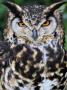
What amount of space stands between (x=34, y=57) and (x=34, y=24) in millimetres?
388

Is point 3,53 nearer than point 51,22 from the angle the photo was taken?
No

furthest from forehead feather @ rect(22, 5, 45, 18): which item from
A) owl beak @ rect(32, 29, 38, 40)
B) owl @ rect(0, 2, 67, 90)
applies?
owl beak @ rect(32, 29, 38, 40)

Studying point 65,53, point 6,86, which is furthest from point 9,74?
point 65,53

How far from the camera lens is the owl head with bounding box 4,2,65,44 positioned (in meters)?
5.23

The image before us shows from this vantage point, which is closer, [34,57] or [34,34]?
[34,34]

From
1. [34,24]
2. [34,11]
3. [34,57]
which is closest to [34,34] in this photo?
[34,24]

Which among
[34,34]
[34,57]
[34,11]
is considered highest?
[34,11]

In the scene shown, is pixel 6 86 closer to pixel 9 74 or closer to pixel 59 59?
pixel 9 74

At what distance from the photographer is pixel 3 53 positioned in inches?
228

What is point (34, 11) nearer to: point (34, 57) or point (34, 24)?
point (34, 24)

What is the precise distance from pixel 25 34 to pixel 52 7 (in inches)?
11.1

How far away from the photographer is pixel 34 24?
521cm

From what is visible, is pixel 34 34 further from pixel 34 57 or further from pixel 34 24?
pixel 34 57

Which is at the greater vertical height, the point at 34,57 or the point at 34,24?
the point at 34,24
